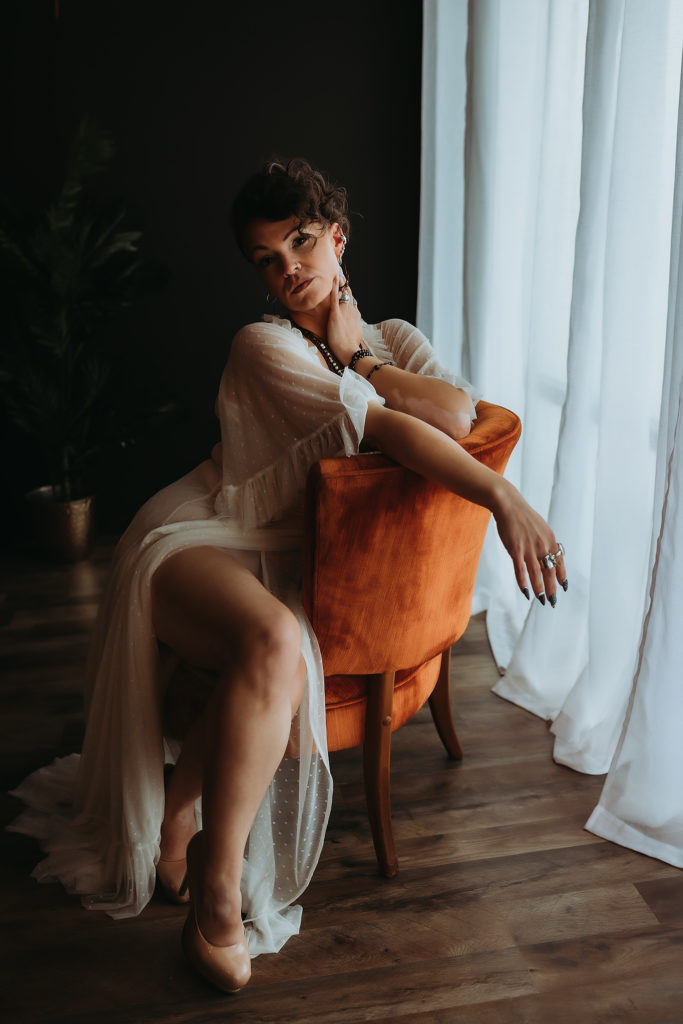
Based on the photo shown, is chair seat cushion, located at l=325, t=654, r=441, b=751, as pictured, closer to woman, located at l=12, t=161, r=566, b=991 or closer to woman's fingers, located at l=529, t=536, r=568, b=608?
woman, located at l=12, t=161, r=566, b=991

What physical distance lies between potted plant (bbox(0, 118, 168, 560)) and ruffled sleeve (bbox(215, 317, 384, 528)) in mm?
1698

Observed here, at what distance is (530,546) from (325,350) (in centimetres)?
64

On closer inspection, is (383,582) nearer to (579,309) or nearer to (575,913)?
(575,913)

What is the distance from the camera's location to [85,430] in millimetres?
3229

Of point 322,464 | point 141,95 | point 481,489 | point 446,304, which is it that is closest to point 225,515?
point 322,464

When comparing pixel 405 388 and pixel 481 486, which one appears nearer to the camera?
pixel 481 486

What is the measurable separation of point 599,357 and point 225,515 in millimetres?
964

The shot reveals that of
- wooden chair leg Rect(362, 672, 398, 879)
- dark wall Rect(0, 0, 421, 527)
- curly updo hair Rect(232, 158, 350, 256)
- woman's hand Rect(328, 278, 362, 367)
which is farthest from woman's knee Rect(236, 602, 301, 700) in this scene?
dark wall Rect(0, 0, 421, 527)

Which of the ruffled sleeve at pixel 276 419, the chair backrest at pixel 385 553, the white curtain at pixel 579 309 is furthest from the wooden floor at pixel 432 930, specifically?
the ruffled sleeve at pixel 276 419

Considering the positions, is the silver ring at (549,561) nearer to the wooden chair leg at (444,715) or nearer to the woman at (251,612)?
the woman at (251,612)

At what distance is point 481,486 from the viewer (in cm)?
133

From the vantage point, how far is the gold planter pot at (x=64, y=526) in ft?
10.6

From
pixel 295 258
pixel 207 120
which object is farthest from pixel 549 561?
pixel 207 120

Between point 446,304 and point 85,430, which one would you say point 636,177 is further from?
point 85,430
